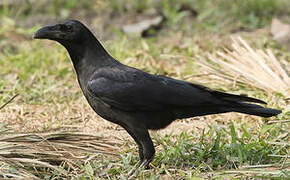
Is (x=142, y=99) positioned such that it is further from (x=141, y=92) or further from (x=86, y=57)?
(x=86, y=57)

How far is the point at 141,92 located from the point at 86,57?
577 mm

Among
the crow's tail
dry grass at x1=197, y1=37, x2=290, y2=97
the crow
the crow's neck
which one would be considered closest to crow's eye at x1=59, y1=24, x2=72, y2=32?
the crow

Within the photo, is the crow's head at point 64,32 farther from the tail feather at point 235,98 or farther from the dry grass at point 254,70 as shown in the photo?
the dry grass at point 254,70

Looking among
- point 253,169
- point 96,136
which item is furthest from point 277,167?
point 96,136

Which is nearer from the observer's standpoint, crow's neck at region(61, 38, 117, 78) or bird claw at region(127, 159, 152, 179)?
bird claw at region(127, 159, 152, 179)

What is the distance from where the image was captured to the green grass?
14.2 ft

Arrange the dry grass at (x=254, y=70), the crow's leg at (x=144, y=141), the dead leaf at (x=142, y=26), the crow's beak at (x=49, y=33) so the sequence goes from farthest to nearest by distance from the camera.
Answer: the dead leaf at (x=142, y=26) < the dry grass at (x=254, y=70) < the crow's beak at (x=49, y=33) < the crow's leg at (x=144, y=141)

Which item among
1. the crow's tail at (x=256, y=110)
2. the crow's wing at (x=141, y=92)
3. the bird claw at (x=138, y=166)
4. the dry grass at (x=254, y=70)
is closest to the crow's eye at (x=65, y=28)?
the crow's wing at (x=141, y=92)

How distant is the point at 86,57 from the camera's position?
461 centimetres

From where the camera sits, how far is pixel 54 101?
6316 millimetres

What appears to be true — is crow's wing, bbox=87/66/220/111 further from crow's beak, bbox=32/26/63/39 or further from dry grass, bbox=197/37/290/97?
dry grass, bbox=197/37/290/97

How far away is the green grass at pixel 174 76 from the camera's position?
4336 mm

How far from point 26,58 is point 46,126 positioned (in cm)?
245

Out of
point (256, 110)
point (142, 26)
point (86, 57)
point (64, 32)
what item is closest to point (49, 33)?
point (64, 32)
